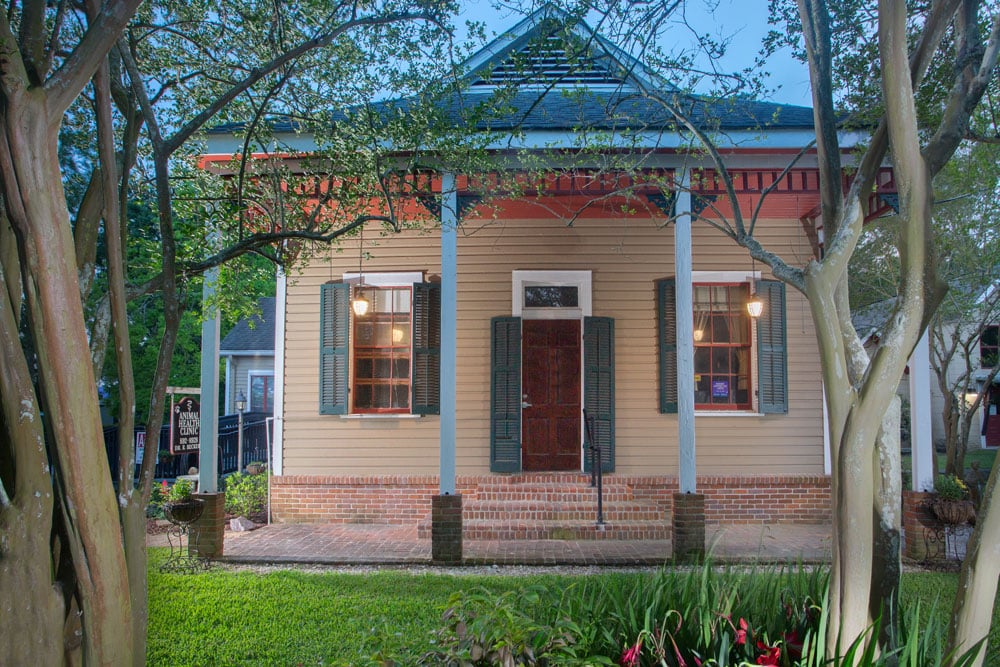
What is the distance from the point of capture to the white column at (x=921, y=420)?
6613mm

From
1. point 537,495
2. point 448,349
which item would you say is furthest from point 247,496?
point 448,349

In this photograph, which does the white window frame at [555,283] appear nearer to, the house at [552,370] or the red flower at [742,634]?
the house at [552,370]

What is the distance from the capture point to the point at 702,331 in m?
8.51

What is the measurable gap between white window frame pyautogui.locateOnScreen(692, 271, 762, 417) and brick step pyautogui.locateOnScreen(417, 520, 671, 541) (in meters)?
1.71

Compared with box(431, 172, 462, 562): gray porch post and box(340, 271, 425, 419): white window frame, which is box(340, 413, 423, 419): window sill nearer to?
box(340, 271, 425, 419): white window frame

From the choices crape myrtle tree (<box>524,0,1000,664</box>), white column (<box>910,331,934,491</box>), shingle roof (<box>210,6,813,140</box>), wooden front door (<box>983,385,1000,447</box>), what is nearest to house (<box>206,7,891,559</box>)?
shingle roof (<box>210,6,813,140</box>)

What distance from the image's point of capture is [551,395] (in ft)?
28.3

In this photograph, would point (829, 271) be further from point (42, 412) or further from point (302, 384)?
point (302, 384)

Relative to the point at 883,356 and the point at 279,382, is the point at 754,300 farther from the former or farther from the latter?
the point at 883,356

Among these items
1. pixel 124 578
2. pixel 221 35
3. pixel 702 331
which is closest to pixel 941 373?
pixel 702 331

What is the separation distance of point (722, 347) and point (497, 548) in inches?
151

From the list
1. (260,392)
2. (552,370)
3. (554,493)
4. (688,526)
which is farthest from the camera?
(260,392)

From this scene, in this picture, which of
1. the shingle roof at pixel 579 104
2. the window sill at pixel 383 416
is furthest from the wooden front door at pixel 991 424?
the window sill at pixel 383 416

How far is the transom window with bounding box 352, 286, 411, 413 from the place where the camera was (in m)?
8.49
